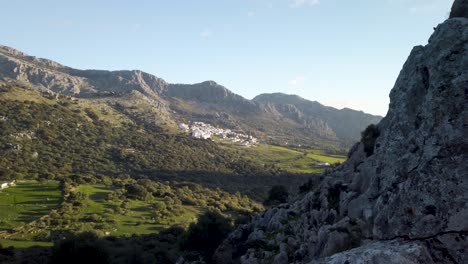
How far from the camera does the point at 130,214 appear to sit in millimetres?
73188

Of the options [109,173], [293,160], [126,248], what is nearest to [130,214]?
[126,248]

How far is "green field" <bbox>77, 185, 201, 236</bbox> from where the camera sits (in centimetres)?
6462

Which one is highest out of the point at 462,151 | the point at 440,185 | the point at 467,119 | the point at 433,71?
the point at 433,71

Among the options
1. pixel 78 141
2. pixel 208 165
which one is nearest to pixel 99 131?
pixel 78 141

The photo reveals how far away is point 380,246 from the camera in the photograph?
35.0 feet

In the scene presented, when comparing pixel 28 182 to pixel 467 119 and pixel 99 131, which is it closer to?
pixel 99 131

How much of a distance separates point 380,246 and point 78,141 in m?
139

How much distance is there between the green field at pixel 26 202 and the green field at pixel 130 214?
6176mm

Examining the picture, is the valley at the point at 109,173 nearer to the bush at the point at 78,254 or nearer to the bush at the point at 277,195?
the bush at the point at 277,195

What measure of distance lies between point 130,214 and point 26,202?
18871mm

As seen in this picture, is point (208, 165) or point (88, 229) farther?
point (208, 165)

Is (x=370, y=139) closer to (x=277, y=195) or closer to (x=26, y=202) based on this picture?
(x=277, y=195)

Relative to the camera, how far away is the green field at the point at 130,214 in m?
64.6

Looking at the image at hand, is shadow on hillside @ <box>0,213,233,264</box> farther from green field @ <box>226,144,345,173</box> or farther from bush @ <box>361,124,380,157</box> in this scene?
green field @ <box>226,144,345,173</box>
